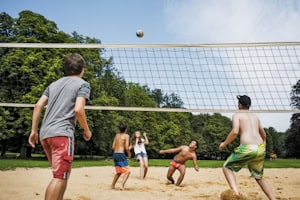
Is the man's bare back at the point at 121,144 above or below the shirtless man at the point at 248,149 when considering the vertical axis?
above

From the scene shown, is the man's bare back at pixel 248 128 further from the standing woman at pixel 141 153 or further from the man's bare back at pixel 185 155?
the standing woman at pixel 141 153

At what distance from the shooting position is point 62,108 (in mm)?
2715

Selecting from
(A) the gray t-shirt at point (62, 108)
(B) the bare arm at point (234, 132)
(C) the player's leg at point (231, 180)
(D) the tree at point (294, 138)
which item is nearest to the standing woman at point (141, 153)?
(C) the player's leg at point (231, 180)

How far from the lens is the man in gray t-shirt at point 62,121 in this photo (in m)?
2.57

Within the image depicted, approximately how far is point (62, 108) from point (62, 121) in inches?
4.4

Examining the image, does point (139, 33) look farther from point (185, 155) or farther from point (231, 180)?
point (231, 180)

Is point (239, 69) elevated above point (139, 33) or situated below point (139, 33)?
below

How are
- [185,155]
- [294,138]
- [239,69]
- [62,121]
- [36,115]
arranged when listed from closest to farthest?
[62,121] → [36,115] → [239,69] → [185,155] → [294,138]

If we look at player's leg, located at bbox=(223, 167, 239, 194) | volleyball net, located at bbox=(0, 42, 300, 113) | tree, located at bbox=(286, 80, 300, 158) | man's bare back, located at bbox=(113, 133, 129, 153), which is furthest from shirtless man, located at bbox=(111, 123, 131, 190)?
tree, located at bbox=(286, 80, 300, 158)

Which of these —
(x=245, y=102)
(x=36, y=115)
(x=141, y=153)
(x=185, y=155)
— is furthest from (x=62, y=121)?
(x=141, y=153)

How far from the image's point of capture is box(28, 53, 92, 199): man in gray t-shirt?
8.43 feet

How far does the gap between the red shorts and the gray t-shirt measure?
0.05 meters

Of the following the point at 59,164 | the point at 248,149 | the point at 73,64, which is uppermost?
the point at 73,64

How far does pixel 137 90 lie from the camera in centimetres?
3394
